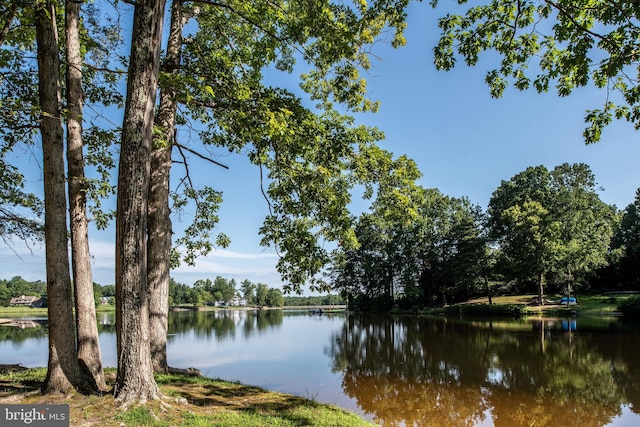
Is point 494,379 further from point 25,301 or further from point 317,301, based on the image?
point 317,301

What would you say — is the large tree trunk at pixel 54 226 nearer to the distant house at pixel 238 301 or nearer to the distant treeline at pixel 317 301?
the distant treeline at pixel 317 301

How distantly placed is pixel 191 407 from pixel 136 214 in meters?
2.88

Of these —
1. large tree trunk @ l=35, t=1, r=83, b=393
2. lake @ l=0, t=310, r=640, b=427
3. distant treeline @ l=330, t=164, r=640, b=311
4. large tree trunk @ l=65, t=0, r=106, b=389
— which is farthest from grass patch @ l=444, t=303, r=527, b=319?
large tree trunk @ l=35, t=1, r=83, b=393

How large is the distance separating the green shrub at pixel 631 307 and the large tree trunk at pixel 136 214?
33781mm

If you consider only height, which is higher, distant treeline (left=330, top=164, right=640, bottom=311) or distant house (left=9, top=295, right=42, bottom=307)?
distant treeline (left=330, top=164, right=640, bottom=311)

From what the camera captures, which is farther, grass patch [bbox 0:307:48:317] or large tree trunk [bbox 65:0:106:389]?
grass patch [bbox 0:307:48:317]

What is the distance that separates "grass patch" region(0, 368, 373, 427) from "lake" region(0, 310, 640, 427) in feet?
9.71

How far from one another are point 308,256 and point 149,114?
464cm

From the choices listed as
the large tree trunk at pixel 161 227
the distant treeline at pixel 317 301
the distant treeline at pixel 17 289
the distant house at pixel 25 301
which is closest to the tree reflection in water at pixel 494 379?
the large tree trunk at pixel 161 227

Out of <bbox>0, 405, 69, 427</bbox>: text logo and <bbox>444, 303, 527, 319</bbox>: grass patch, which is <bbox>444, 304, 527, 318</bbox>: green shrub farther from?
<bbox>0, 405, 69, 427</bbox>: text logo

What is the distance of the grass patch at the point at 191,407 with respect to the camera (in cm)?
476

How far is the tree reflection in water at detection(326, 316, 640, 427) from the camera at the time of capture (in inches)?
358

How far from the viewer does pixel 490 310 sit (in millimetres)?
37188

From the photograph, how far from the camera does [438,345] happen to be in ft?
65.2
